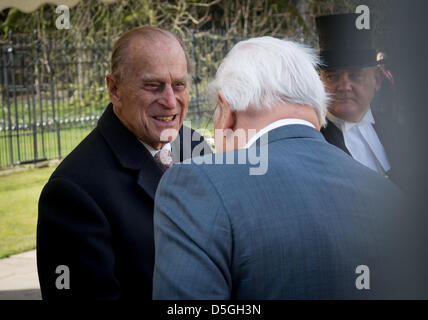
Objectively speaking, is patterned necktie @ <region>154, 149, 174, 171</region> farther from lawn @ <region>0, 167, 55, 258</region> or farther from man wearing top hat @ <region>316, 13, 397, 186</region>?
lawn @ <region>0, 167, 55, 258</region>

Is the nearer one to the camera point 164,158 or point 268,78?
point 268,78

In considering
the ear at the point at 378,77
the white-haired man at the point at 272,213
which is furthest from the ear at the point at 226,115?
the ear at the point at 378,77

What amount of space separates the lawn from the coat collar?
469 cm

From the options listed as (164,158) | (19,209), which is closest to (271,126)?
(164,158)

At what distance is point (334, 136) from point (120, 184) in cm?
136

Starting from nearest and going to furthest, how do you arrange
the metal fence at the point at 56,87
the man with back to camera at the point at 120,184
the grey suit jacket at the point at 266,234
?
the grey suit jacket at the point at 266,234
the man with back to camera at the point at 120,184
the metal fence at the point at 56,87

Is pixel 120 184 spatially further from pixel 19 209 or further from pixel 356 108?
pixel 19 209

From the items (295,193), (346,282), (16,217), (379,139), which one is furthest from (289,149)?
(16,217)

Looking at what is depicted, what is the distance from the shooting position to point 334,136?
321cm

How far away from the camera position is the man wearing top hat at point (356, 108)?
3.27m

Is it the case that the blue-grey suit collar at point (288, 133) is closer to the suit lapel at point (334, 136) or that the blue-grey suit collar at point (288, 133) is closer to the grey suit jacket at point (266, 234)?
the grey suit jacket at point (266, 234)

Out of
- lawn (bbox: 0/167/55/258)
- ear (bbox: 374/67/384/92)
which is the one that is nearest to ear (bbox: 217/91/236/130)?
ear (bbox: 374/67/384/92)

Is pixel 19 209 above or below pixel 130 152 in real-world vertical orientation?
below

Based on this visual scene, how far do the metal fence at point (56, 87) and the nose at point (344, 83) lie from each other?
9163 millimetres
